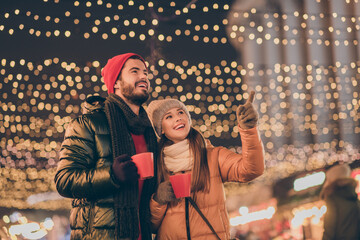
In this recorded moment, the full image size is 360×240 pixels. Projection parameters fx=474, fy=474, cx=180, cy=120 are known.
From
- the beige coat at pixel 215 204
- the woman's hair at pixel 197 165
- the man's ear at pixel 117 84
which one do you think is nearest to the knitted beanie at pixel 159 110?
the woman's hair at pixel 197 165

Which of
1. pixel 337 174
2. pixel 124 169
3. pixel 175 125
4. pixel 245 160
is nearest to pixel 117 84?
pixel 175 125

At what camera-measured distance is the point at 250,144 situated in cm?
315

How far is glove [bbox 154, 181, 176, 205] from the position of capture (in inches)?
122

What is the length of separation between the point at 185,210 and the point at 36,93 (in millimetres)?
13248

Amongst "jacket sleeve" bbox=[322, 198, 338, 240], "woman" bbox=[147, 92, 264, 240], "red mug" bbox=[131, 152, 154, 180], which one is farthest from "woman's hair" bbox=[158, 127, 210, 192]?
"jacket sleeve" bbox=[322, 198, 338, 240]

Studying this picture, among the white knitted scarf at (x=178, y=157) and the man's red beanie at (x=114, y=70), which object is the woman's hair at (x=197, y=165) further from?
the man's red beanie at (x=114, y=70)

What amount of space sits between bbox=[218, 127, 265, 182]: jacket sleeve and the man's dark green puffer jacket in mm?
767

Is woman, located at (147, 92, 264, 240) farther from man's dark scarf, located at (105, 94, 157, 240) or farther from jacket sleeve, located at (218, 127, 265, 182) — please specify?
man's dark scarf, located at (105, 94, 157, 240)

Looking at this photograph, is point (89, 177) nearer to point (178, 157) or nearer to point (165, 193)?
point (165, 193)

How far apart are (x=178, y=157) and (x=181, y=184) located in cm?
42

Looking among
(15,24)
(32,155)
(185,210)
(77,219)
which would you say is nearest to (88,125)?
(77,219)

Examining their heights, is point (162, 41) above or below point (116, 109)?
above

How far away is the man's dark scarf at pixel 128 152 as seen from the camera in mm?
2896

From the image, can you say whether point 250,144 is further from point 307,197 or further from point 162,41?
point 307,197
